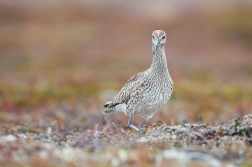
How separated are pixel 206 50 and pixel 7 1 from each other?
16726mm

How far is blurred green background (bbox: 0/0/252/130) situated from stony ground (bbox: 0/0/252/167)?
0.18 feet

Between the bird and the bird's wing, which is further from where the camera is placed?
the bird's wing

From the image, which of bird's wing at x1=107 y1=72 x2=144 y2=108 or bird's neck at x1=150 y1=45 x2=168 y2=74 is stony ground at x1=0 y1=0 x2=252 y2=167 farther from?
bird's neck at x1=150 y1=45 x2=168 y2=74

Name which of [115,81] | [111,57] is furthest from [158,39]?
[111,57]

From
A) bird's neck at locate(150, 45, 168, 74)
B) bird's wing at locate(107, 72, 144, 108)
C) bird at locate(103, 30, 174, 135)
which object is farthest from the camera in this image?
bird's wing at locate(107, 72, 144, 108)

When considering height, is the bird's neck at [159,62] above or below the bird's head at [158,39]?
below

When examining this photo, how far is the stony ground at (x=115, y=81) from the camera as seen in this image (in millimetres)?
6055

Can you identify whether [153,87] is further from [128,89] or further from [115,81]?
[115,81]

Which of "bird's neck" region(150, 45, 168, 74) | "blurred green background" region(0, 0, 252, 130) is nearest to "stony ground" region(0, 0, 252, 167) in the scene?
"blurred green background" region(0, 0, 252, 130)

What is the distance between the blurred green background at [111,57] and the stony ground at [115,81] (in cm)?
6

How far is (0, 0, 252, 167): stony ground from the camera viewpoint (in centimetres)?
605

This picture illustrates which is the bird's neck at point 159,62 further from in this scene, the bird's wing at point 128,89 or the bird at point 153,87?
the bird's wing at point 128,89

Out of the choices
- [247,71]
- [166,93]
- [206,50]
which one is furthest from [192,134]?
[206,50]

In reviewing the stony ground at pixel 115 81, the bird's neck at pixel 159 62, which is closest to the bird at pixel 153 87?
the bird's neck at pixel 159 62
